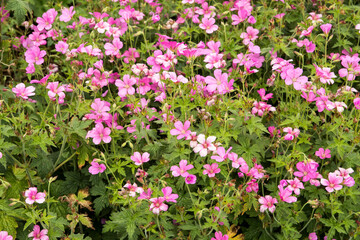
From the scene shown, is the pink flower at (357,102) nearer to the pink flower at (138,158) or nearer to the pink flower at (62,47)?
the pink flower at (138,158)

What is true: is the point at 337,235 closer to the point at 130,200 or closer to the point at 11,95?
the point at 130,200

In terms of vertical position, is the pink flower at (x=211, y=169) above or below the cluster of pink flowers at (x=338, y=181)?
above

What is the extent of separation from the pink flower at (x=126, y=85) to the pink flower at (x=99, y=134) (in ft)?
0.96

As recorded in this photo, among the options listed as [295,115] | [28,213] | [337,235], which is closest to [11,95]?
[28,213]

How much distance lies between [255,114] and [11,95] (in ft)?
6.25

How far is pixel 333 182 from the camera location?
104 inches

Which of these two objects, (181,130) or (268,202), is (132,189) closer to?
(181,130)

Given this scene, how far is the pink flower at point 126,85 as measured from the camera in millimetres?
2918

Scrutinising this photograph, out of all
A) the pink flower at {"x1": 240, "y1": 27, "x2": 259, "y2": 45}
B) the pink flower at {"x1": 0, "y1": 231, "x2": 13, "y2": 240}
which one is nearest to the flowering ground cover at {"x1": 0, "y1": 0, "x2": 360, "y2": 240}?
the pink flower at {"x1": 0, "y1": 231, "x2": 13, "y2": 240}

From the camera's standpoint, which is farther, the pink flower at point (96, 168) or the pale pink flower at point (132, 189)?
the pink flower at point (96, 168)

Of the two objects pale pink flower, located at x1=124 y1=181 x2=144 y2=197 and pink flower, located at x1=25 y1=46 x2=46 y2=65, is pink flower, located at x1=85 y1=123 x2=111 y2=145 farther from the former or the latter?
pink flower, located at x1=25 y1=46 x2=46 y2=65

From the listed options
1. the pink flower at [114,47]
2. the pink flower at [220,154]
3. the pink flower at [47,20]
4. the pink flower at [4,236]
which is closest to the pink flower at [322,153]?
the pink flower at [220,154]

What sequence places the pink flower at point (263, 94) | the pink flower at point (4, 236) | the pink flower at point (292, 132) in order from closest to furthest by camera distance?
the pink flower at point (4, 236)
the pink flower at point (292, 132)
the pink flower at point (263, 94)

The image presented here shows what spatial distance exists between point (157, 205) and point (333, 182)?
1102 mm
